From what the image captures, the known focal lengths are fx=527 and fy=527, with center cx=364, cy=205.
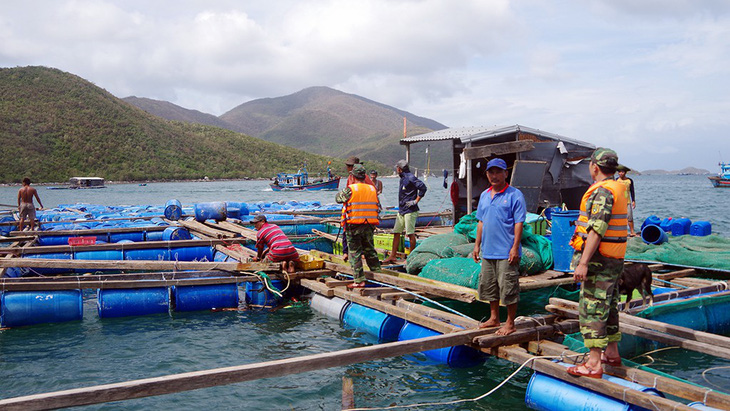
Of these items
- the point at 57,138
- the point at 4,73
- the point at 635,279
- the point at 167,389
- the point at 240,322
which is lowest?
the point at 240,322

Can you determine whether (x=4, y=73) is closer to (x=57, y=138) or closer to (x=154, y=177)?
(x=57, y=138)

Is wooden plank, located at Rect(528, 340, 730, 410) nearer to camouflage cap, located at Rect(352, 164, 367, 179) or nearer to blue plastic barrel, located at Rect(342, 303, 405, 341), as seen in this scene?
blue plastic barrel, located at Rect(342, 303, 405, 341)

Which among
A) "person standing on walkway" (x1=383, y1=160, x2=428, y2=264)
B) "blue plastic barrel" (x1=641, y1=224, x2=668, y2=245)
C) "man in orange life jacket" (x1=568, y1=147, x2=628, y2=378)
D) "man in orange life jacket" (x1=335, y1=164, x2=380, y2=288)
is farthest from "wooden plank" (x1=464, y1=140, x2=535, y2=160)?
"man in orange life jacket" (x1=568, y1=147, x2=628, y2=378)

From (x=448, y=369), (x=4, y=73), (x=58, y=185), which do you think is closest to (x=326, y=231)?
(x=448, y=369)

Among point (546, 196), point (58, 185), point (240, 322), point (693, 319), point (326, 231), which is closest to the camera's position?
point (693, 319)

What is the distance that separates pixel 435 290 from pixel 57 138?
10424 centimetres

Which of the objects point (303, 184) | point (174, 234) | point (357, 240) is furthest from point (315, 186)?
point (357, 240)

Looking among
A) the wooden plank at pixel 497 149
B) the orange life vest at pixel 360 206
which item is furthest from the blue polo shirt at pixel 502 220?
the wooden plank at pixel 497 149

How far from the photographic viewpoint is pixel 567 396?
496 centimetres

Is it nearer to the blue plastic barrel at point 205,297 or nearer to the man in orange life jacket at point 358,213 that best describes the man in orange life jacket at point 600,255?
the man in orange life jacket at point 358,213

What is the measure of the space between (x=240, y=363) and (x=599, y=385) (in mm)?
4780

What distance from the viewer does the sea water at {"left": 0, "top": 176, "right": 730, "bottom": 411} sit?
6207 millimetres

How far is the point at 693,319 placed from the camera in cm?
773

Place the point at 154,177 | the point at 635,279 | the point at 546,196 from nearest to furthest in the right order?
the point at 635,279, the point at 546,196, the point at 154,177
